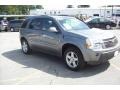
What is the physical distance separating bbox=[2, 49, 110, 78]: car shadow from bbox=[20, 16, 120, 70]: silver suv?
0.92 ft

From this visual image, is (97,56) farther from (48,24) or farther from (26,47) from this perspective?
(26,47)

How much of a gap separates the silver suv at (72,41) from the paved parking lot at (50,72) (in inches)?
14.5

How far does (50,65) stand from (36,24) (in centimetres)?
188

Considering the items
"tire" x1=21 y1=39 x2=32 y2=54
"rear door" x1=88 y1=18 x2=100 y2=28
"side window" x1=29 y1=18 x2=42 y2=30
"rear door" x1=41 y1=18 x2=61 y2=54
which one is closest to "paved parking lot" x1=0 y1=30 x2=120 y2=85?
"rear door" x1=41 y1=18 x2=61 y2=54

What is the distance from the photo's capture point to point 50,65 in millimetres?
7359

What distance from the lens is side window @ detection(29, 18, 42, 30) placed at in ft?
26.8

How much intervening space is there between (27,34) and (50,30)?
1.81m

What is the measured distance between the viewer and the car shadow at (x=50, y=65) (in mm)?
6422

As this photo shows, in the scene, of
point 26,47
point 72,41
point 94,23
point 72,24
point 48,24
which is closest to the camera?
point 72,41

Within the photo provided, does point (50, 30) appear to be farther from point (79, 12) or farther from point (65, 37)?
point (79, 12)

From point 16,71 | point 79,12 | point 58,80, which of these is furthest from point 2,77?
point 79,12

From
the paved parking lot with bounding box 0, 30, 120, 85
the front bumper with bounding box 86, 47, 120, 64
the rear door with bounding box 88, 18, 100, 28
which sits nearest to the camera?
the paved parking lot with bounding box 0, 30, 120, 85

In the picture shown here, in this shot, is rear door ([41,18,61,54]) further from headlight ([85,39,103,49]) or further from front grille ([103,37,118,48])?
front grille ([103,37,118,48])

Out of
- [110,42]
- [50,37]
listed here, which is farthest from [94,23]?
[110,42]
